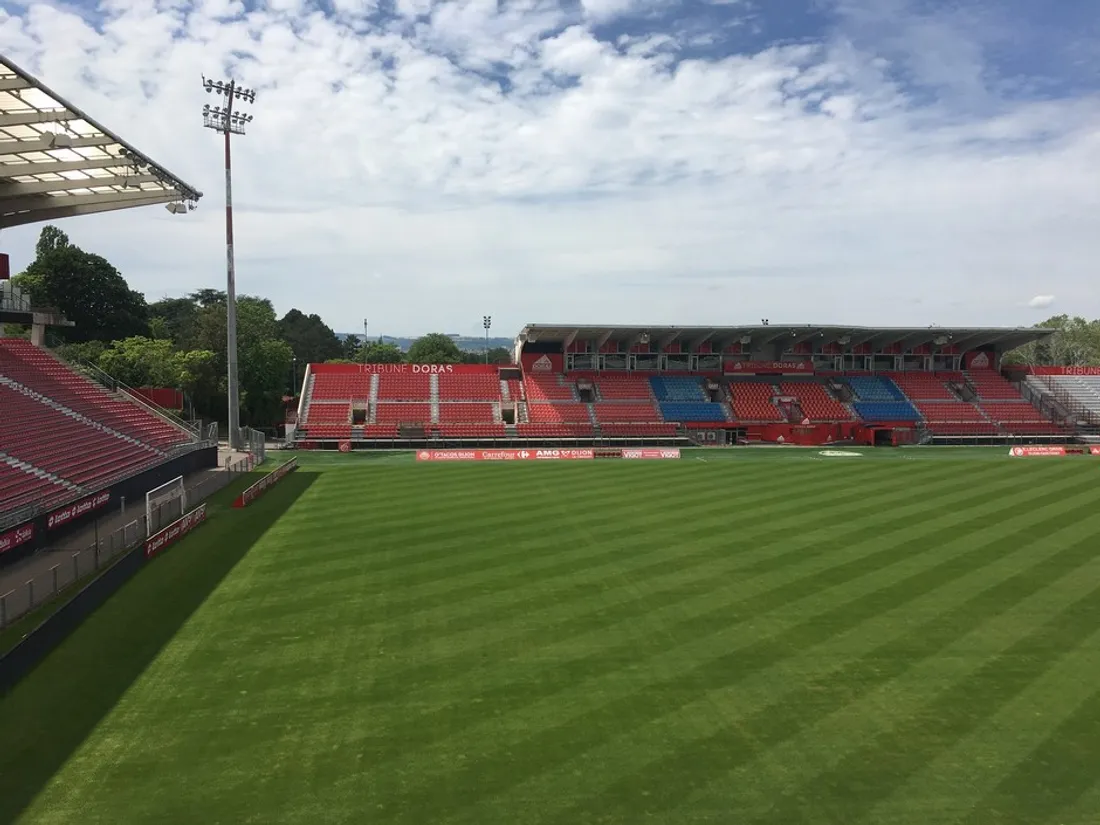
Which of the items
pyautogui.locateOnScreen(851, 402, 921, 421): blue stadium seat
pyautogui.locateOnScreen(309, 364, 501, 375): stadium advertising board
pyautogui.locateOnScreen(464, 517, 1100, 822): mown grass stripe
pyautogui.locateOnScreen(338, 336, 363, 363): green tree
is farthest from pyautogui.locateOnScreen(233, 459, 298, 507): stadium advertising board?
pyautogui.locateOnScreen(338, 336, 363, 363): green tree

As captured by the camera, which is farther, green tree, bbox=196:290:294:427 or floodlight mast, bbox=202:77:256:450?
green tree, bbox=196:290:294:427

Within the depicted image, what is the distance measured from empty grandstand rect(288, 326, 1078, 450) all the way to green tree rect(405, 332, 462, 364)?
51.1m

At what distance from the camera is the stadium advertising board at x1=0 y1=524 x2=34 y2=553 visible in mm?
17297

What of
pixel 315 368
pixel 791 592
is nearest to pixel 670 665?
pixel 791 592

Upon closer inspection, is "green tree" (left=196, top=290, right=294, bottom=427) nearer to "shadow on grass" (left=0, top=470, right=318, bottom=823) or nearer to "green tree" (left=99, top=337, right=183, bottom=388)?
"green tree" (left=99, top=337, right=183, bottom=388)

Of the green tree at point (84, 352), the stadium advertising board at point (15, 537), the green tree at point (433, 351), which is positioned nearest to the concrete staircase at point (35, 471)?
the stadium advertising board at point (15, 537)

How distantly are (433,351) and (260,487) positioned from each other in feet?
287

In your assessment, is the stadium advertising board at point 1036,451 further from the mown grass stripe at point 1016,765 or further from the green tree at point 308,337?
the green tree at point 308,337

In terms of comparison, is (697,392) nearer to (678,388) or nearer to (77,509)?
(678,388)

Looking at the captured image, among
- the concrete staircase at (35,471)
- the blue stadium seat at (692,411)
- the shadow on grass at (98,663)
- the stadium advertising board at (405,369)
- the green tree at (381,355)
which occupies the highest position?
the green tree at (381,355)

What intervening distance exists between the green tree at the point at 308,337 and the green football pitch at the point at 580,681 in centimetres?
9539

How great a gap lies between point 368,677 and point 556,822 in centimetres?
498

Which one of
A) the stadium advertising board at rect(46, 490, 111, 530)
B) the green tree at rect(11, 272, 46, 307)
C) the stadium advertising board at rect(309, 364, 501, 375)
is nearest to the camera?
the stadium advertising board at rect(46, 490, 111, 530)

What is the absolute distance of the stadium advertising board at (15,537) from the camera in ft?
56.7
